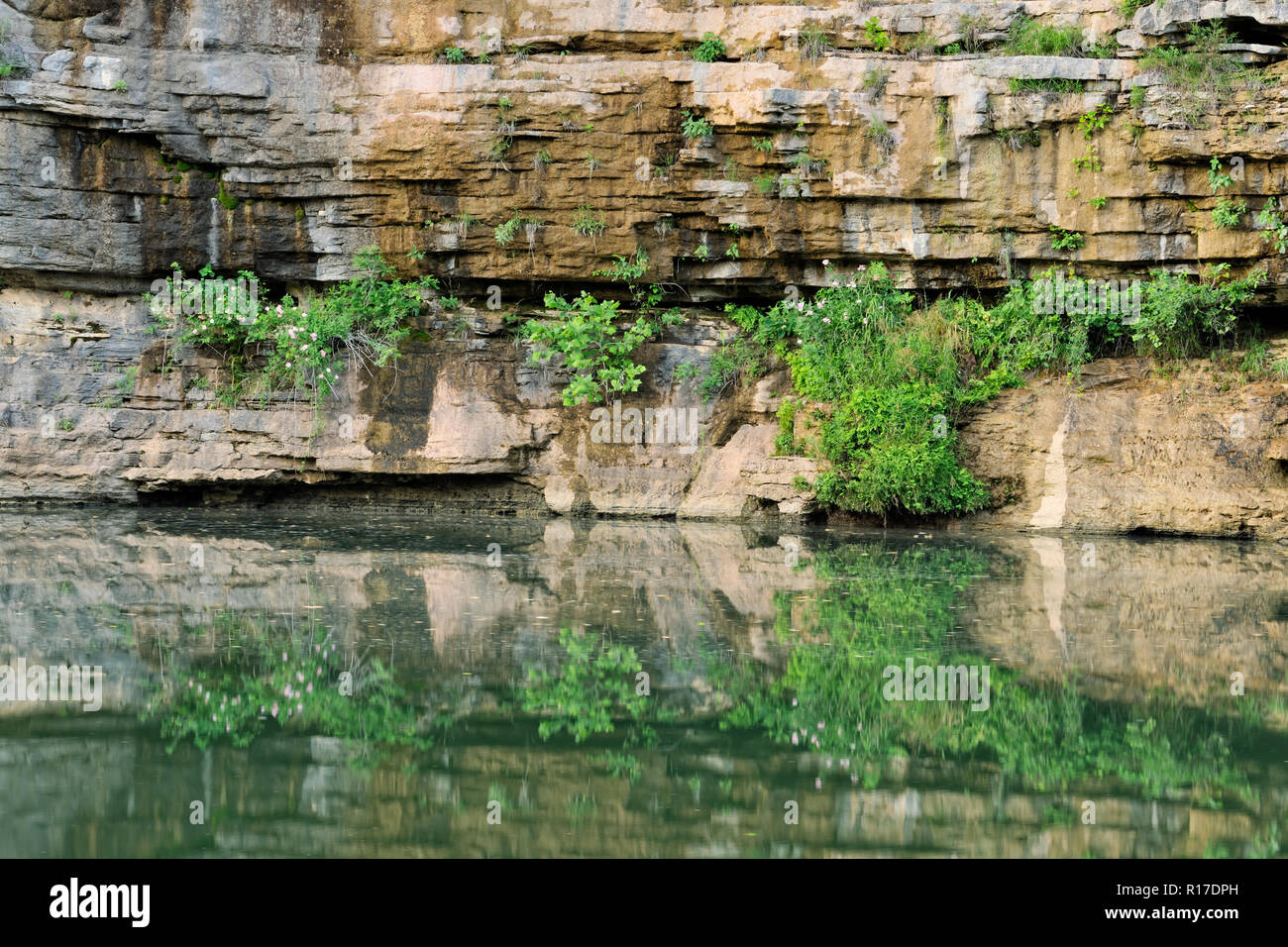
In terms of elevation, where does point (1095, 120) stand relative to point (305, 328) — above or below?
above

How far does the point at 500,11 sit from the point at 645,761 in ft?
40.2

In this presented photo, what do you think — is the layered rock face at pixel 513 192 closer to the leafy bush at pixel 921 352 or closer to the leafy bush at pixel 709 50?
the leafy bush at pixel 709 50

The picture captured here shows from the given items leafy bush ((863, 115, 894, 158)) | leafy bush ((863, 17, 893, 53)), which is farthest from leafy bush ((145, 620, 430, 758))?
leafy bush ((863, 17, 893, 53))

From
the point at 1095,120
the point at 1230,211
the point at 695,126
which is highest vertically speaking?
the point at 695,126

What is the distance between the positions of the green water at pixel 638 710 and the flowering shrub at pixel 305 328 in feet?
14.5

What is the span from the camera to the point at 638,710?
5.93 m

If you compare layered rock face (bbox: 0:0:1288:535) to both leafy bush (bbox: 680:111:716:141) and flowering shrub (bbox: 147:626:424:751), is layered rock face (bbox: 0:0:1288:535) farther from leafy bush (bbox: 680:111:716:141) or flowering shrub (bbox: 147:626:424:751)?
flowering shrub (bbox: 147:626:424:751)

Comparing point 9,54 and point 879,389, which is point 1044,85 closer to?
point 879,389

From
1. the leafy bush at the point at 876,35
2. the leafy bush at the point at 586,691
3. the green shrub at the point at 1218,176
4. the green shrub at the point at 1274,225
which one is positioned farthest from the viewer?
the leafy bush at the point at 876,35

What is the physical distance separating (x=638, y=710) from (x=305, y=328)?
9.86m

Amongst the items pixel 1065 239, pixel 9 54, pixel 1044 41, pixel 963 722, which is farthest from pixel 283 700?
pixel 1044 41

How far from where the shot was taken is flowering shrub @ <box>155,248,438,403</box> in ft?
47.6

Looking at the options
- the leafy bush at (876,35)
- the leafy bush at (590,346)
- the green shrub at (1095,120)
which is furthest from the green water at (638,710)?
the leafy bush at (876,35)

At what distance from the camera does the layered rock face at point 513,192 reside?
46.1 feet
